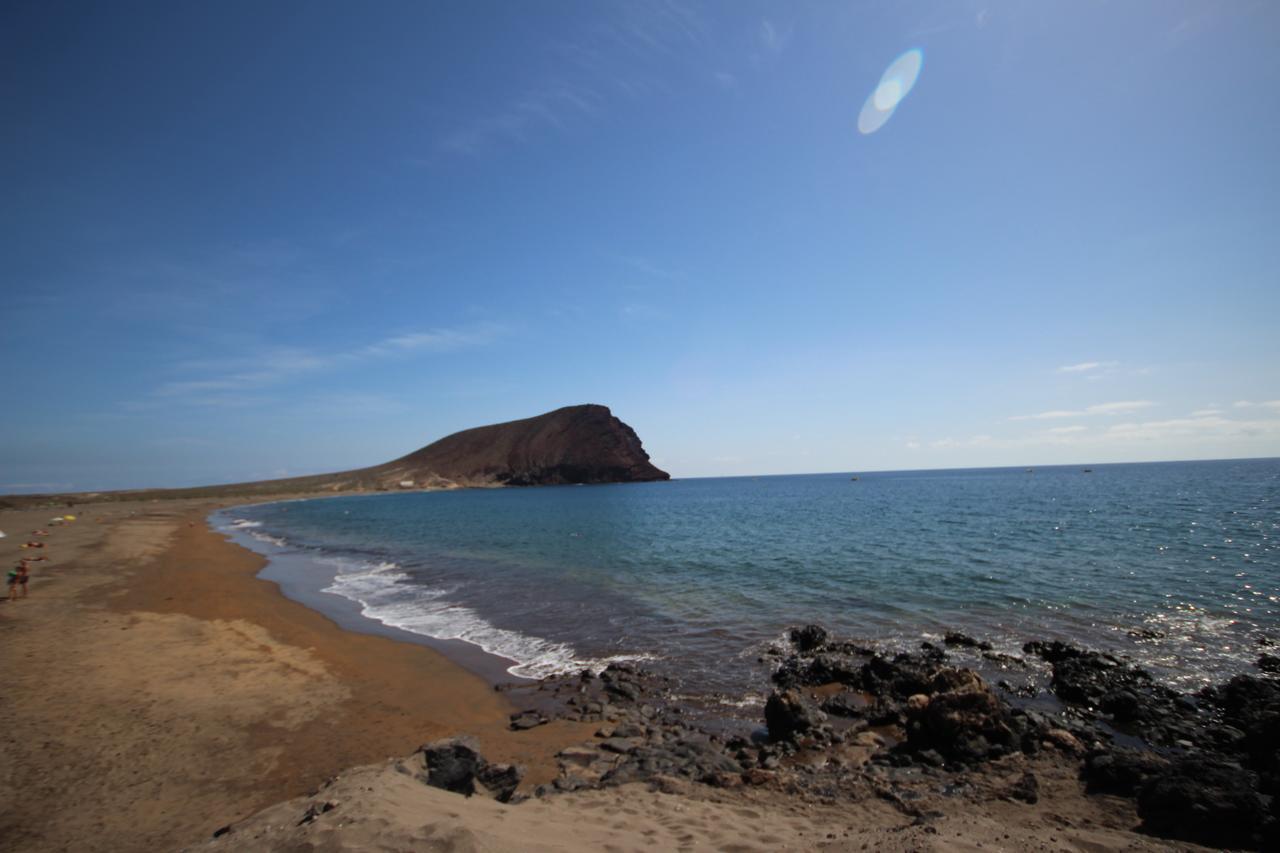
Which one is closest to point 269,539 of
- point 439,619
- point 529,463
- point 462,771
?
point 439,619

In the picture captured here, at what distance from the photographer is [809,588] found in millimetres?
20125

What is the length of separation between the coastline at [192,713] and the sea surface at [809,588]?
8.06ft

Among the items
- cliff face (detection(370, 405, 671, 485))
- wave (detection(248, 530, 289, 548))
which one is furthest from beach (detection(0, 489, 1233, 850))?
cliff face (detection(370, 405, 671, 485))

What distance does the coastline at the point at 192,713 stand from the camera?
6.84 meters

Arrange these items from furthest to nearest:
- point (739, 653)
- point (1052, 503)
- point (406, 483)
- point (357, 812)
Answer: point (406, 483)
point (1052, 503)
point (739, 653)
point (357, 812)

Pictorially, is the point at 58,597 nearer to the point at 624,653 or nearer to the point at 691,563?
the point at 624,653

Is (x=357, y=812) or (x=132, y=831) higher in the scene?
(x=357, y=812)

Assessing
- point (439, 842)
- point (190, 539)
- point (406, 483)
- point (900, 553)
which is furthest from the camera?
point (406, 483)

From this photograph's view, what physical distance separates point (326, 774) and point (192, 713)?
13.3 feet

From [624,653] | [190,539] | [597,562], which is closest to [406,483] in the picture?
[190,539]

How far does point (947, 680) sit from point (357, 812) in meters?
9.61

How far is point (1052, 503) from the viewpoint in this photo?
54125 millimetres

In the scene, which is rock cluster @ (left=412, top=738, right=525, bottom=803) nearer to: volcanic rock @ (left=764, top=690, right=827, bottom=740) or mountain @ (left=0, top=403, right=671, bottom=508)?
volcanic rock @ (left=764, top=690, right=827, bottom=740)

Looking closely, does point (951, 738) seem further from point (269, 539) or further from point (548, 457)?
point (548, 457)
